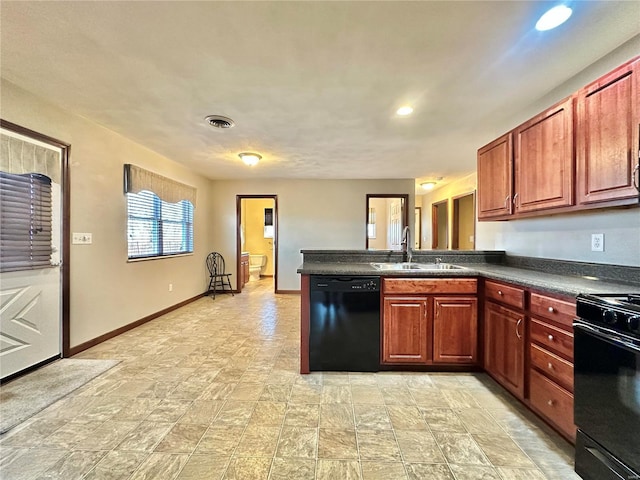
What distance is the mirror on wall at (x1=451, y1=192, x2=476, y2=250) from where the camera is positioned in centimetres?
670

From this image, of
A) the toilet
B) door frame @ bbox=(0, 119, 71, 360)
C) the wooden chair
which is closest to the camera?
door frame @ bbox=(0, 119, 71, 360)

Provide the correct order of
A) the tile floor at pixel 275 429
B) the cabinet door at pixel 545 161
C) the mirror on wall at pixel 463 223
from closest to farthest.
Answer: the tile floor at pixel 275 429 < the cabinet door at pixel 545 161 < the mirror on wall at pixel 463 223

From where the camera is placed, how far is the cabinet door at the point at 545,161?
1.95 metres

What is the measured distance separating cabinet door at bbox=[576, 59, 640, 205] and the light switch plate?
14.0 feet

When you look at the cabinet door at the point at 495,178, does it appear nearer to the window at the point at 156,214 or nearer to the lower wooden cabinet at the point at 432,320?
the lower wooden cabinet at the point at 432,320

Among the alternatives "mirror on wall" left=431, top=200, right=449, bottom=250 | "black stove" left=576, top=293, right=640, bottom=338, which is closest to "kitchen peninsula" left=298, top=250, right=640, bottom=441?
"black stove" left=576, top=293, right=640, bottom=338

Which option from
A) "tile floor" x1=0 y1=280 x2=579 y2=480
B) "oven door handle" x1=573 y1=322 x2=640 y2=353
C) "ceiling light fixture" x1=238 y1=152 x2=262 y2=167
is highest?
"ceiling light fixture" x1=238 y1=152 x2=262 y2=167

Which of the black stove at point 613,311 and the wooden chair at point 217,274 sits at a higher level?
the black stove at point 613,311

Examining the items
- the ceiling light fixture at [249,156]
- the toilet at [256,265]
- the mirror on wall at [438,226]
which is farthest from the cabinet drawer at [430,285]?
the toilet at [256,265]

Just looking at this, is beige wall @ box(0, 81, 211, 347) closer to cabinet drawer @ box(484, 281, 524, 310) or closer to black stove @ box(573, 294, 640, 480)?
cabinet drawer @ box(484, 281, 524, 310)

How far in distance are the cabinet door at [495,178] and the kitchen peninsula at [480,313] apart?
0.55m

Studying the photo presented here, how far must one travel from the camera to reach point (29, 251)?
2525 mm

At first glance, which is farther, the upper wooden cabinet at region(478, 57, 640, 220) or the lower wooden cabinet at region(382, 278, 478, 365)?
the lower wooden cabinet at region(382, 278, 478, 365)

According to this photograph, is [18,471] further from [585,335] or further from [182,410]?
[585,335]
